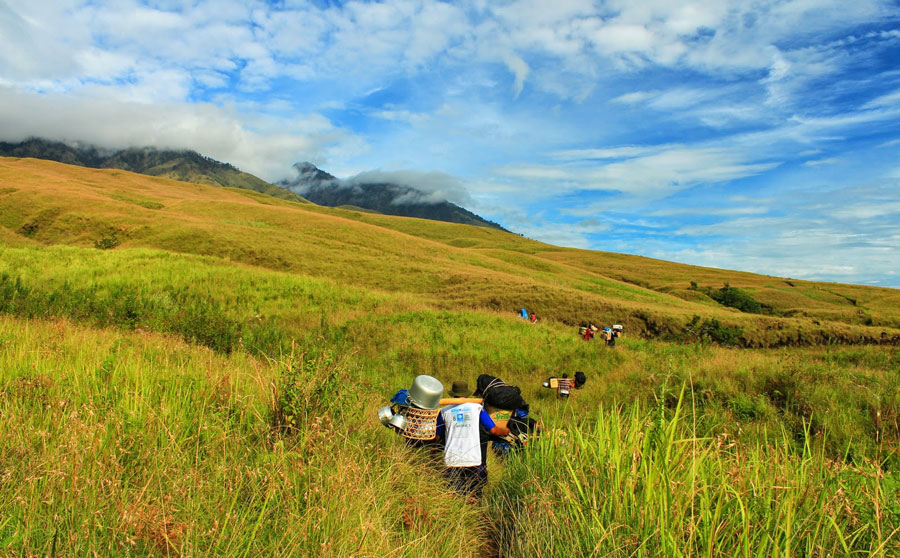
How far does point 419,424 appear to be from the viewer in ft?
16.3

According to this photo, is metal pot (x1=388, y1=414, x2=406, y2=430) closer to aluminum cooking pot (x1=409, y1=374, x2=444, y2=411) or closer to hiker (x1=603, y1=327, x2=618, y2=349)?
aluminum cooking pot (x1=409, y1=374, x2=444, y2=411)

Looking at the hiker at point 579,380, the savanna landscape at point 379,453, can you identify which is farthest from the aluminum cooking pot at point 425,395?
the hiker at point 579,380

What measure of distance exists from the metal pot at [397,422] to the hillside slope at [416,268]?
67.5ft

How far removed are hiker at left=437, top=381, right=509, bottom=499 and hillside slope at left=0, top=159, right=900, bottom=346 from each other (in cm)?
2008

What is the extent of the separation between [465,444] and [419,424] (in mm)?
599

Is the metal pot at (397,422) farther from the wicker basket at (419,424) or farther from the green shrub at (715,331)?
the green shrub at (715,331)

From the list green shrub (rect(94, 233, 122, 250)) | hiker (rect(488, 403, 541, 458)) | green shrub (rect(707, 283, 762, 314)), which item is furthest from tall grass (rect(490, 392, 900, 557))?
green shrub (rect(707, 283, 762, 314))

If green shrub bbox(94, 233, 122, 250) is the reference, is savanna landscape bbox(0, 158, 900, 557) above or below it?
above

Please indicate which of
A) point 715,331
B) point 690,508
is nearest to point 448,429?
point 690,508

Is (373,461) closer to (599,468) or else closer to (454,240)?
(599,468)

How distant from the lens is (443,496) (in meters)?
4.05

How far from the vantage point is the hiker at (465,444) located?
15.9 ft

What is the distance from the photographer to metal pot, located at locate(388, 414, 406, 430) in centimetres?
476

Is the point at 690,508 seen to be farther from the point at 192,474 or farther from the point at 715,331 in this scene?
the point at 715,331
